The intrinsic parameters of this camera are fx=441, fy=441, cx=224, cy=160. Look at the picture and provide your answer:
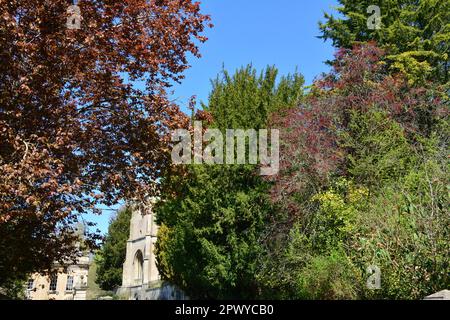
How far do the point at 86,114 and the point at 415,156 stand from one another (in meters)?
10.5

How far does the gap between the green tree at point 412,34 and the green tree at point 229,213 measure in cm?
546

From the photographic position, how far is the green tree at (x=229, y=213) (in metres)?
17.8

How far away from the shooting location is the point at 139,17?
11.3 m

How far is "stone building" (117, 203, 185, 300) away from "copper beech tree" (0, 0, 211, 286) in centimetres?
3067

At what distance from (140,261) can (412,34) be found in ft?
119

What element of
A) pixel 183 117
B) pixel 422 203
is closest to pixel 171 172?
pixel 183 117

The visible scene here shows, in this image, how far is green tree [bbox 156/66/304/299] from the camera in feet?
58.3

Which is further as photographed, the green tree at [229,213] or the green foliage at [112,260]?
the green foliage at [112,260]

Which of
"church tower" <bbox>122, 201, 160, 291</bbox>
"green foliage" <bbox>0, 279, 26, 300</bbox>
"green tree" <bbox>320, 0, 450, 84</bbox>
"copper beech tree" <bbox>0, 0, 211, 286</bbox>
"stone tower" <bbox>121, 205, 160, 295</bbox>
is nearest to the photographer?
"copper beech tree" <bbox>0, 0, 211, 286</bbox>
